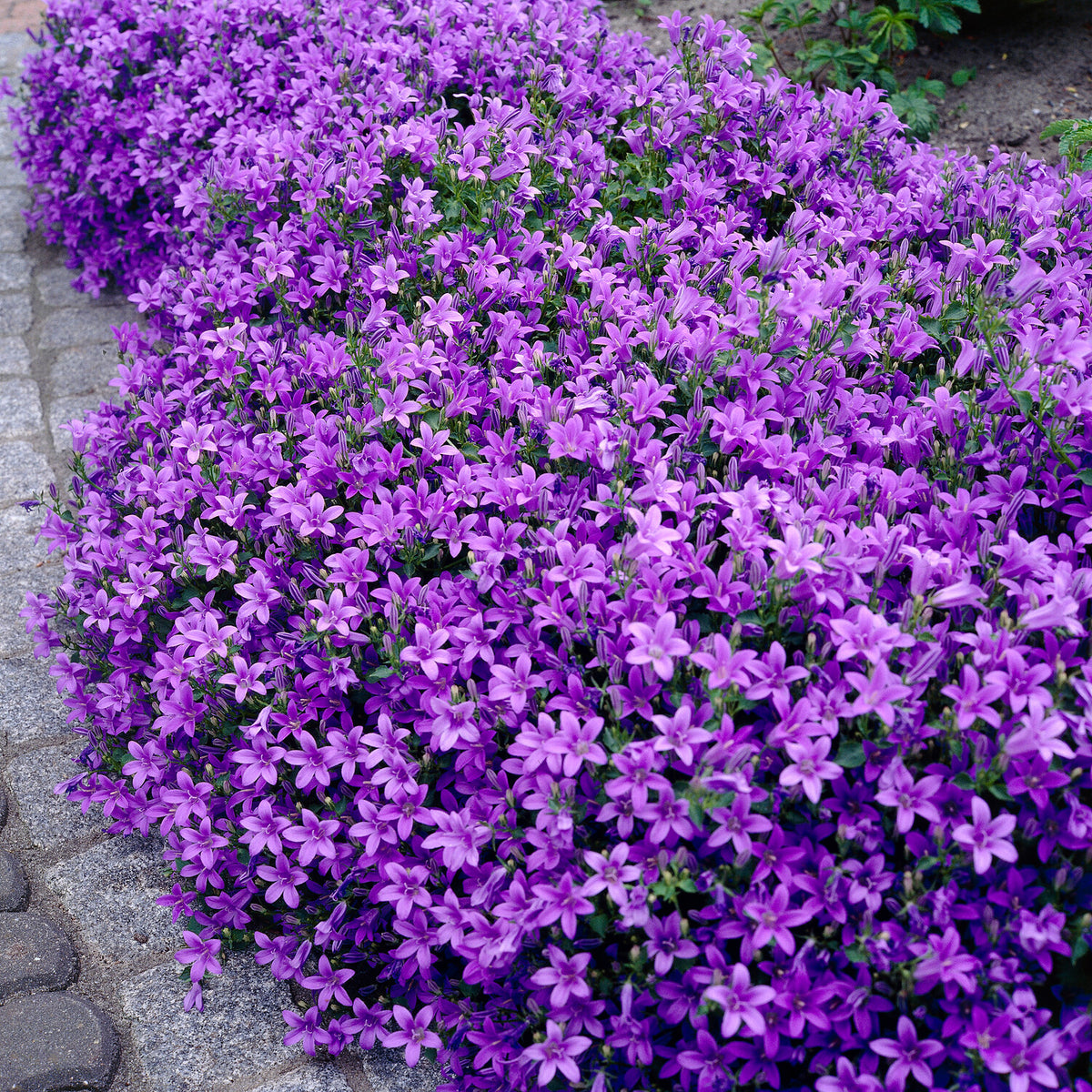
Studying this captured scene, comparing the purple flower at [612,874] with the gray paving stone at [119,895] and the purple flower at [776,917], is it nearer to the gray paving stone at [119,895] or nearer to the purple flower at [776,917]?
the purple flower at [776,917]

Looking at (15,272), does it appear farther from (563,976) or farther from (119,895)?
(563,976)

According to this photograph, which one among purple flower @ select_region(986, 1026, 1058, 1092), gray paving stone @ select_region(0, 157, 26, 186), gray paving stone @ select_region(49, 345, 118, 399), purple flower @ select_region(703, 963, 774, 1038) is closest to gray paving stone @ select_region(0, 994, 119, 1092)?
purple flower @ select_region(703, 963, 774, 1038)

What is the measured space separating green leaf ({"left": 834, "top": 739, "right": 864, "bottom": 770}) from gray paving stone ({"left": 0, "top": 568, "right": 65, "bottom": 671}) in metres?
3.07

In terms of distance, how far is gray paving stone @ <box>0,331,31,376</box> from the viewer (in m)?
5.13

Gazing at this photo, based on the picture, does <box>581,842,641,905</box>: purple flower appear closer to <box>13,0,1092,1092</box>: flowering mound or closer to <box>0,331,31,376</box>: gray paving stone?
<box>13,0,1092,1092</box>: flowering mound

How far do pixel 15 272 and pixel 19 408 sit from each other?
61.6 inches

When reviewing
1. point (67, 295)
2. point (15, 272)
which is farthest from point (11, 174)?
point (67, 295)

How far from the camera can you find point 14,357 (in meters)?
5.23

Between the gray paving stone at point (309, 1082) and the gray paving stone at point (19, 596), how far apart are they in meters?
1.94

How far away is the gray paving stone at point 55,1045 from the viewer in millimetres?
2475

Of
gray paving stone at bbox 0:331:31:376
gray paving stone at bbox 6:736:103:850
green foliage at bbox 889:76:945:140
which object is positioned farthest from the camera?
gray paving stone at bbox 0:331:31:376

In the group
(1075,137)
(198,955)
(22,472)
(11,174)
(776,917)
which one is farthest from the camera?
(11,174)

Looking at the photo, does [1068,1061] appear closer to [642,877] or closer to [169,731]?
[642,877]

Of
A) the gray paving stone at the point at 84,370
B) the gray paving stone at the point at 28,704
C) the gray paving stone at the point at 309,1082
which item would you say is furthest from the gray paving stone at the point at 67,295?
the gray paving stone at the point at 309,1082
